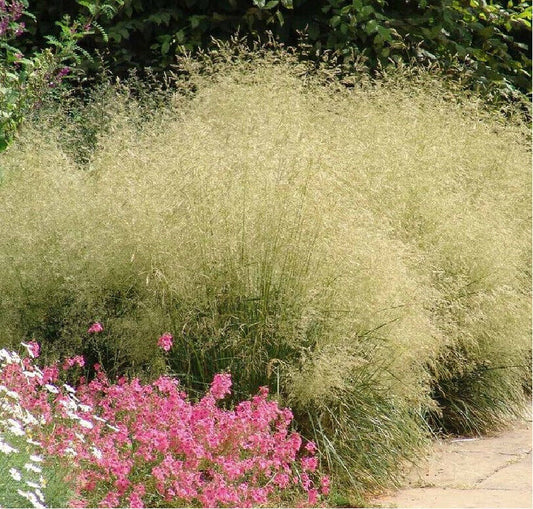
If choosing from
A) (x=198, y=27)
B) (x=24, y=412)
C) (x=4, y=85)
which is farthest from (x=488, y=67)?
(x=24, y=412)

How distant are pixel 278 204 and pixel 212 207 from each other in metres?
0.26

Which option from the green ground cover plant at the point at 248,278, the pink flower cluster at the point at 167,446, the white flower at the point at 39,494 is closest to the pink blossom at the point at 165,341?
the pink flower cluster at the point at 167,446

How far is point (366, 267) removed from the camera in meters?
4.06

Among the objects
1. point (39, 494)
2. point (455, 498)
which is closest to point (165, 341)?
point (39, 494)

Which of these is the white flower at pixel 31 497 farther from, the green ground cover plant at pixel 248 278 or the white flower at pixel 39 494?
the green ground cover plant at pixel 248 278

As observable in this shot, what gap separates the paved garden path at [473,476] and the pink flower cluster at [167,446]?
47 centimetres

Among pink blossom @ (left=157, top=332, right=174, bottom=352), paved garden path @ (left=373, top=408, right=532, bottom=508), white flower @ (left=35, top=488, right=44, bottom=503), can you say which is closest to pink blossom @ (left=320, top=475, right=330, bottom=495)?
paved garden path @ (left=373, top=408, right=532, bottom=508)

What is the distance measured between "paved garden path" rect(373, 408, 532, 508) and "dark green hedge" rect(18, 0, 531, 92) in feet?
9.96

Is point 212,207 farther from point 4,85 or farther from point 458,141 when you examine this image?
point 458,141

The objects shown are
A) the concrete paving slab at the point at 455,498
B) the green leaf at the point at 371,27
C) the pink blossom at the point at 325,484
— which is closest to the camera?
the pink blossom at the point at 325,484

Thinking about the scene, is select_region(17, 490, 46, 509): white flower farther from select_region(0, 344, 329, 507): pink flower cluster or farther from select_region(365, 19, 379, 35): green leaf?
select_region(365, 19, 379, 35): green leaf

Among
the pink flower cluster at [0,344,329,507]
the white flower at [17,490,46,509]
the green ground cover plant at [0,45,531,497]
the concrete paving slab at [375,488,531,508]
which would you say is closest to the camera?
the white flower at [17,490,46,509]

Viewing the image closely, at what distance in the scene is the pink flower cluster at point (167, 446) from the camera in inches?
123

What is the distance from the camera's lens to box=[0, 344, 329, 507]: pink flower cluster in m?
3.13
